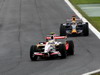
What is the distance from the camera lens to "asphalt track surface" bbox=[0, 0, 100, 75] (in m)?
22.3

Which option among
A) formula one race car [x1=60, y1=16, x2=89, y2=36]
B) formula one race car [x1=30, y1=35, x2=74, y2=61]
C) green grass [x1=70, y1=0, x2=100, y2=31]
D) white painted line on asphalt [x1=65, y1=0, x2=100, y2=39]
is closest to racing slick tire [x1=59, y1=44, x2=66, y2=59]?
formula one race car [x1=30, y1=35, x2=74, y2=61]

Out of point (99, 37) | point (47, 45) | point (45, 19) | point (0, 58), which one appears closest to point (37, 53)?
point (47, 45)

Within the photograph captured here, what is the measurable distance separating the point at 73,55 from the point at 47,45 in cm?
157

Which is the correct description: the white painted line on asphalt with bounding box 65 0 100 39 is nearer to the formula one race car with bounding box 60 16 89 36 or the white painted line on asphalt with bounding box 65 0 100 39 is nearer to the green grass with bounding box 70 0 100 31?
the green grass with bounding box 70 0 100 31

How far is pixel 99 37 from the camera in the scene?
32.3 meters

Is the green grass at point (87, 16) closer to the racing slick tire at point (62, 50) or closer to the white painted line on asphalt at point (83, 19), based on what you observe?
the white painted line on asphalt at point (83, 19)

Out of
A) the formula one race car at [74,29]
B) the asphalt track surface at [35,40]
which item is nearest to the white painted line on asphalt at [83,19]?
the asphalt track surface at [35,40]

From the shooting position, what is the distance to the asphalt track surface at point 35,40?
2227cm

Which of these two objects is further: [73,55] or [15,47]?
[15,47]

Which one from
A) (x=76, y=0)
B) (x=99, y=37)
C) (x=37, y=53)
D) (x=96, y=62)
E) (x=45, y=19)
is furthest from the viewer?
(x=76, y=0)

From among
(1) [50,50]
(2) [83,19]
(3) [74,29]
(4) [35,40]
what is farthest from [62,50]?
(2) [83,19]

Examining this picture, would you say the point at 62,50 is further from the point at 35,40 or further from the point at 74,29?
the point at 74,29

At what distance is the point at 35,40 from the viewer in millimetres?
32094

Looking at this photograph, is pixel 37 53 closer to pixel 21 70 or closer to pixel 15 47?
pixel 21 70
